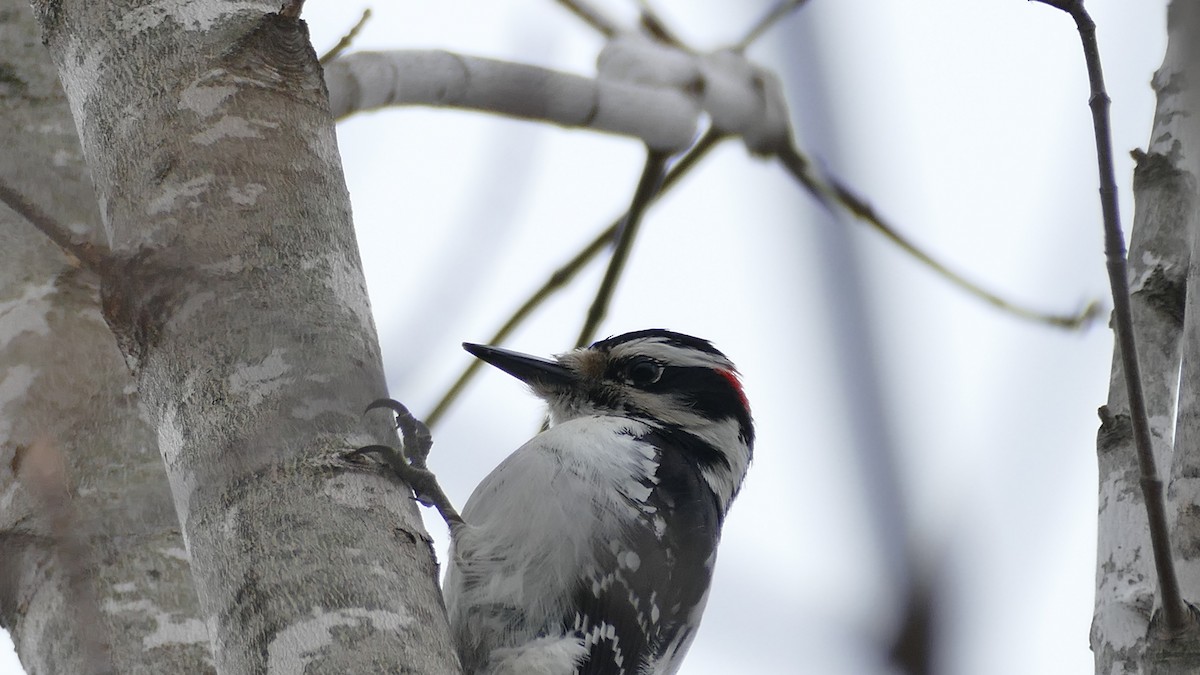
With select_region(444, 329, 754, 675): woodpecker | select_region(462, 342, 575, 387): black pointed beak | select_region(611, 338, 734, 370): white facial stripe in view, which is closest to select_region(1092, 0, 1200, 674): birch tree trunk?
select_region(444, 329, 754, 675): woodpecker

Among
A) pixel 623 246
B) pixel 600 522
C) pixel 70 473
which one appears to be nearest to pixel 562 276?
pixel 623 246

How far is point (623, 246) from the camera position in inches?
166

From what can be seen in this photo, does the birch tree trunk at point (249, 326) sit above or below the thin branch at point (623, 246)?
below

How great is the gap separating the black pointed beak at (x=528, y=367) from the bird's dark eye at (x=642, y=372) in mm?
182

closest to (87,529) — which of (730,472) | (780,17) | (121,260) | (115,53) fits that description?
(121,260)

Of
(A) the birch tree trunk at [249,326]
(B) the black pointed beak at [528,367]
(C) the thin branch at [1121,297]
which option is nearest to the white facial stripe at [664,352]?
(B) the black pointed beak at [528,367]

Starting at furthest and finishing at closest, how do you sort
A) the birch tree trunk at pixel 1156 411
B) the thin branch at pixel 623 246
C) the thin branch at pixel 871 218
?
the thin branch at pixel 623 246 → the birch tree trunk at pixel 1156 411 → the thin branch at pixel 871 218

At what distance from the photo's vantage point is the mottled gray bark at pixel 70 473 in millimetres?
2229

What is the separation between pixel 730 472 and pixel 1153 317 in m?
1.50

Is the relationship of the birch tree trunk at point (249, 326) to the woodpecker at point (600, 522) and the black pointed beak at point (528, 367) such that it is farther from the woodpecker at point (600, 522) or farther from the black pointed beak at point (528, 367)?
the black pointed beak at point (528, 367)

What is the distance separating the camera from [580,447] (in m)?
3.17

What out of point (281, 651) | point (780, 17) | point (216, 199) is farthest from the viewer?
point (216, 199)

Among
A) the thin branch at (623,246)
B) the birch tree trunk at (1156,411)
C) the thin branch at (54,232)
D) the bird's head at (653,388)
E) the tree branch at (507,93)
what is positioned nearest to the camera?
the thin branch at (54,232)

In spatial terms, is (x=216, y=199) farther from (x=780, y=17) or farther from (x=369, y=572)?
(x=780, y=17)
